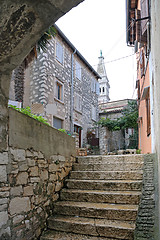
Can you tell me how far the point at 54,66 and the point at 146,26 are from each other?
19.6 feet

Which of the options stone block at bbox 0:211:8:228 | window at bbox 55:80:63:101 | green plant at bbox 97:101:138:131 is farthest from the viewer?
green plant at bbox 97:101:138:131

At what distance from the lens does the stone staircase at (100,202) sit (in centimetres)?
301

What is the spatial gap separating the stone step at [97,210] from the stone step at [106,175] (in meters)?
0.74

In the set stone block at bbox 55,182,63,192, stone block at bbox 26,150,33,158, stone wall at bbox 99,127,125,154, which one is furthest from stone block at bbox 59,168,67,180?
stone wall at bbox 99,127,125,154

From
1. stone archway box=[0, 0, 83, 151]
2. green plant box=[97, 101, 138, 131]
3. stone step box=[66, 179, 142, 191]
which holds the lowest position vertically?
stone step box=[66, 179, 142, 191]

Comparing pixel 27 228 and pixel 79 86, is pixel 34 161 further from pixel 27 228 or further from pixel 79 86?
pixel 79 86

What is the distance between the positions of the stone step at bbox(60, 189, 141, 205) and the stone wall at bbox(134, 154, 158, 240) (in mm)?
148

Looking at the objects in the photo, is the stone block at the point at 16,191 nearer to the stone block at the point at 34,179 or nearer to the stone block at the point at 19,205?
the stone block at the point at 19,205

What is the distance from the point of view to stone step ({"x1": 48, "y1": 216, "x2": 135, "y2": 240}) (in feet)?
9.41

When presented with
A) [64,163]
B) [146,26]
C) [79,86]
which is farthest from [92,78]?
[64,163]

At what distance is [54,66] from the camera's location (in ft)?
34.1

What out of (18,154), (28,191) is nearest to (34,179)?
(28,191)

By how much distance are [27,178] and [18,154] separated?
0.40 m

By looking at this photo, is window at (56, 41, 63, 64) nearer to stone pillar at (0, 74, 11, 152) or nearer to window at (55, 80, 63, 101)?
window at (55, 80, 63, 101)
